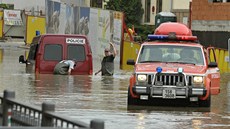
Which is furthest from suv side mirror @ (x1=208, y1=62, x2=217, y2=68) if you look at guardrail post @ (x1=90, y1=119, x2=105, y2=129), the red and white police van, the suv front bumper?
guardrail post @ (x1=90, y1=119, x2=105, y2=129)

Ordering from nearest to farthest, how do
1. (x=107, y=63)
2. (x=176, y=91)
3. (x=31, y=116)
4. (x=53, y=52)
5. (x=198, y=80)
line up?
(x=31, y=116)
(x=176, y=91)
(x=198, y=80)
(x=53, y=52)
(x=107, y=63)

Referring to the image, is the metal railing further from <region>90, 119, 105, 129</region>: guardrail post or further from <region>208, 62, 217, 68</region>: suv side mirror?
<region>208, 62, 217, 68</region>: suv side mirror

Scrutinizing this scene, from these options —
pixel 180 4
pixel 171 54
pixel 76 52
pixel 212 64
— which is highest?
pixel 180 4

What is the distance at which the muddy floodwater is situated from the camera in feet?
51.7

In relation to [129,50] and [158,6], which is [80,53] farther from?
→ [158,6]

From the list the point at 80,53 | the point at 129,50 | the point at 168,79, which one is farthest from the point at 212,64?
the point at 129,50

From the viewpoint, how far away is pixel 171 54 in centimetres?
2000

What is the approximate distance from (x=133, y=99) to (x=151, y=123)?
10.5 feet

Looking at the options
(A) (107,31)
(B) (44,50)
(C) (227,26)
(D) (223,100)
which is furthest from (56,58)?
(C) (227,26)

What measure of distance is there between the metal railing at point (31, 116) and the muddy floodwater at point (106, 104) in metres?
5.90

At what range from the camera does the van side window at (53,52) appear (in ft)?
96.0

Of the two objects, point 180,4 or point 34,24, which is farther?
point 180,4

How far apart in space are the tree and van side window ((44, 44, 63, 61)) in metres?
39.6

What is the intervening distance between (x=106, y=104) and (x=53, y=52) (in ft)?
34.8
